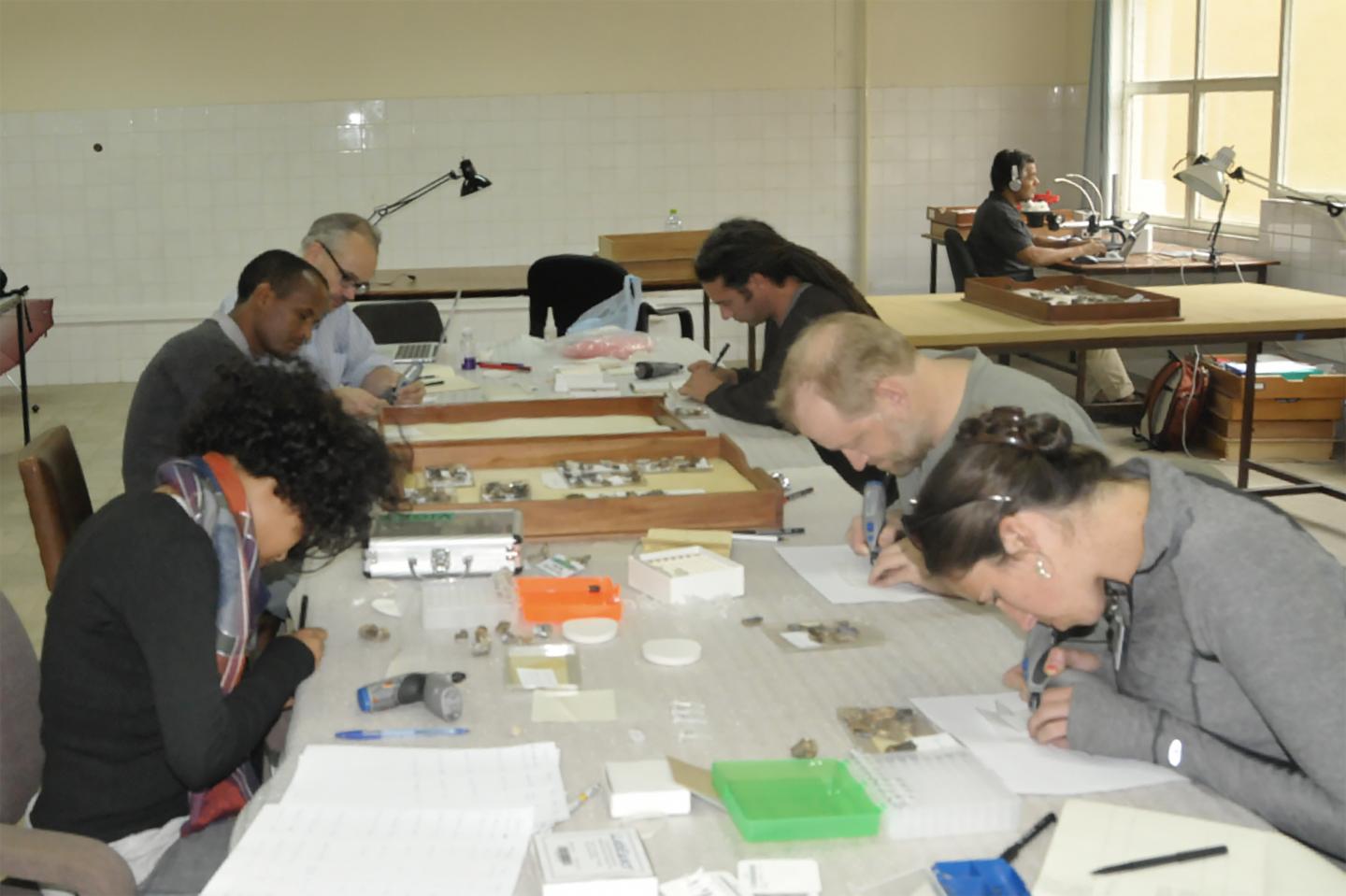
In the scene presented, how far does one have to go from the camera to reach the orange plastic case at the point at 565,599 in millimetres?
2158

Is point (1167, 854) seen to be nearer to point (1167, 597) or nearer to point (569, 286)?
point (1167, 597)

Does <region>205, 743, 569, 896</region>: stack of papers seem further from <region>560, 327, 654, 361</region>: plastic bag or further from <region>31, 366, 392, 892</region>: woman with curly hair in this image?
<region>560, 327, 654, 361</region>: plastic bag

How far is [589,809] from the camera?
156 centimetres

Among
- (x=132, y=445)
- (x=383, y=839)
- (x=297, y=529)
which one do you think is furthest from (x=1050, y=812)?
(x=132, y=445)

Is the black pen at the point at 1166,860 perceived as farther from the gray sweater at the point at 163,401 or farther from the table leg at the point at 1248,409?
the table leg at the point at 1248,409

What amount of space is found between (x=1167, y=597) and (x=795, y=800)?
52 centimetres

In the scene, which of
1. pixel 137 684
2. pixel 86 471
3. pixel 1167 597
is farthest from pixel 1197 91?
pixel 137 684

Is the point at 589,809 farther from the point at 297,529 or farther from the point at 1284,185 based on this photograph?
the point at 1284,185

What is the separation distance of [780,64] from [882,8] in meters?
0.69

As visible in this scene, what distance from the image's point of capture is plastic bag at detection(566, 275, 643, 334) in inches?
205

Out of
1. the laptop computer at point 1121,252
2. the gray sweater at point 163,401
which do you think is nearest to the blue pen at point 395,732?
the gray sweater at point 163,401

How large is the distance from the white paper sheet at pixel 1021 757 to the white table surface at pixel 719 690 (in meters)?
0.03

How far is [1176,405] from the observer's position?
19.7 ft

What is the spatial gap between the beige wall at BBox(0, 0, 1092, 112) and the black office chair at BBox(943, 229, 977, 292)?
64.1 inches
